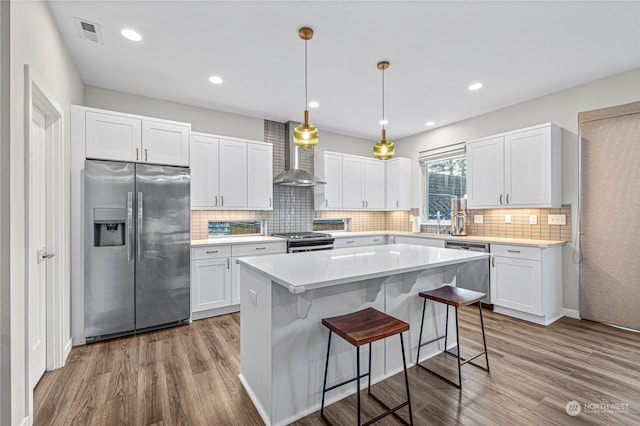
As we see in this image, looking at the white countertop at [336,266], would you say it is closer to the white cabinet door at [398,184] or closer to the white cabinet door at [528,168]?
the white cabinet door at [528,168]

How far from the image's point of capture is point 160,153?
10.7 feet

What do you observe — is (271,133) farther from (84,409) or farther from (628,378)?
(628,378)

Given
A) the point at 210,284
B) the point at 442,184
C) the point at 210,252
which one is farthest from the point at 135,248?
the point at 442,184

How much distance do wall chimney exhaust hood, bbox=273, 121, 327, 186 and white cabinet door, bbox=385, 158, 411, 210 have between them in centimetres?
157

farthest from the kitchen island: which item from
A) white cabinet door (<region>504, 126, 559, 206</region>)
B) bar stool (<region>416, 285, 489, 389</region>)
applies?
white cabinet door (<region>504, 126, 559, 206</region>)

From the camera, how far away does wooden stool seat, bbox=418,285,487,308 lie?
2150mm

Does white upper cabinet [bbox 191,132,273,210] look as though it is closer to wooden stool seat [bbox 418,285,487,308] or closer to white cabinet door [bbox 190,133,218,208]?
white cabinet door [bbox 190,133,218,208]

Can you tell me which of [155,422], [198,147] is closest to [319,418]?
[155,422]

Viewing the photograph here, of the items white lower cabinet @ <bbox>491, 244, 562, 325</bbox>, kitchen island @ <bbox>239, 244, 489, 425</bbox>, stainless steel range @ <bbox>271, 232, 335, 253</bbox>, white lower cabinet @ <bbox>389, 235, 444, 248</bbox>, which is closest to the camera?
kitchen island @ <bbox>239, 244, 489, 425</bbox>

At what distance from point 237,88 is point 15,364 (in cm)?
307

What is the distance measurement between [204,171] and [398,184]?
3.38 m

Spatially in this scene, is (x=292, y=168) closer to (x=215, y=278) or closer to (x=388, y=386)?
(x=215, y=278)

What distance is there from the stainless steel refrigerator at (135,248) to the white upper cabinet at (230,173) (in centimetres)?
47

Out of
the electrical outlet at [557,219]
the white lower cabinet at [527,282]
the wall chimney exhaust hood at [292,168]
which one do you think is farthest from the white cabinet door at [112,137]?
the electrical outlet at [557,219]
